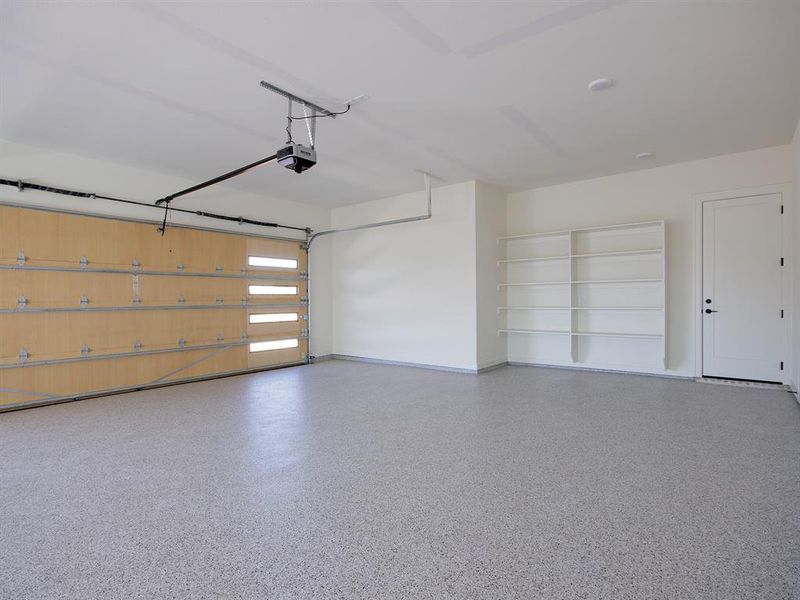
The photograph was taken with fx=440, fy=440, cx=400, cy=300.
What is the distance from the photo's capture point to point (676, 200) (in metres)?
5.74

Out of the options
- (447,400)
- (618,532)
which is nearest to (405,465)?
(618,532)

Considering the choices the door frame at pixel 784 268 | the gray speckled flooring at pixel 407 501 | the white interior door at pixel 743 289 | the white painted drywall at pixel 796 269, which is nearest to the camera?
the gray speckled flooring at pixel 407 501

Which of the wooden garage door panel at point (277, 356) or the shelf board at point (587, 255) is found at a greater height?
the shelf board at point (587, 255)

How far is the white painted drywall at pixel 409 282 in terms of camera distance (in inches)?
256

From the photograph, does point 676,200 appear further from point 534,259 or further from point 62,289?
point 62,289

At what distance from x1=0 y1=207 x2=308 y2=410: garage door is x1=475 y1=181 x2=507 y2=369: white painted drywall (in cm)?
315

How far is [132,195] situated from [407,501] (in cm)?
522

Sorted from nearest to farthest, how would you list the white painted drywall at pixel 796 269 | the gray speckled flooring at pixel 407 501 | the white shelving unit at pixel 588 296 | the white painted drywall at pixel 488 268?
the gray speckled flooring at pixel 407 501, the white painted drywall at pixel 796 269, the white shelving unit at pixel 588 296, the white painted drywall at pixel 488 268

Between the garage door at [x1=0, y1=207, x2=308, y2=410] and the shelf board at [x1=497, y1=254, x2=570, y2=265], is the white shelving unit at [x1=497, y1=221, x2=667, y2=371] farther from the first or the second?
the garage door at [x1=0, y1=207, x2=308, y2=410]

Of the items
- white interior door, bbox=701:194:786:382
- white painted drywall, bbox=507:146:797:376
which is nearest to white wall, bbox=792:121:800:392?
white interior door, bbox=701:194:786:382

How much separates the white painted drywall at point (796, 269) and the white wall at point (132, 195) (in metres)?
6.53

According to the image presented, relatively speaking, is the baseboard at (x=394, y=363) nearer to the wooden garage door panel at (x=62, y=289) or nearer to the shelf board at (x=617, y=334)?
the shelf board at (x=617, y=334)

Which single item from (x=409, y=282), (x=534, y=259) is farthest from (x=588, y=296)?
(x=409, y=282)

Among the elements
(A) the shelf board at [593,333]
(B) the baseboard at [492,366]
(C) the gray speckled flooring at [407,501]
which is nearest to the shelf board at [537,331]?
(A) the shelf board at [593,333]
